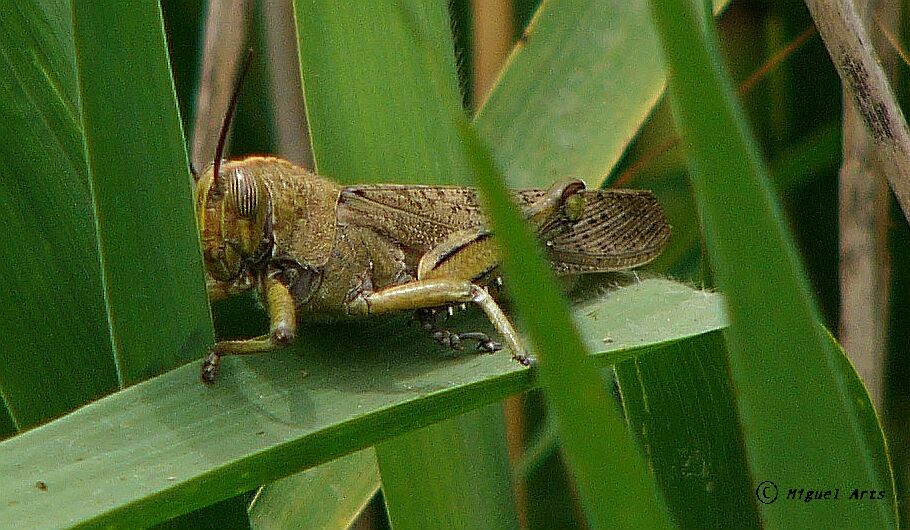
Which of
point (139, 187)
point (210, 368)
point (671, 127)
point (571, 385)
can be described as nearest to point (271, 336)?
point (210, 368)

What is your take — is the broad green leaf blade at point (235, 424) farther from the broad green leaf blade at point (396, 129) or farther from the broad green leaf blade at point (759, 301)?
the broad green leaf blade at point (759, 301)

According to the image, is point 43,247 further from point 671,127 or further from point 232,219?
point 671,127

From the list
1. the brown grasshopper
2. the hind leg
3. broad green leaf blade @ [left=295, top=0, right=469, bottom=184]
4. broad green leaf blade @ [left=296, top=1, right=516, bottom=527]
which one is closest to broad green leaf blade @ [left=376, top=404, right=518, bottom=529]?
broad green leaf blade @ [left=296, top=1, right=516, bottom=527]

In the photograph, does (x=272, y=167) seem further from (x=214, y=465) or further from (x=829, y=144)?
(x=829, y=144)

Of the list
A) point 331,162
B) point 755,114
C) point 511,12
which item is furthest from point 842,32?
point 511,12

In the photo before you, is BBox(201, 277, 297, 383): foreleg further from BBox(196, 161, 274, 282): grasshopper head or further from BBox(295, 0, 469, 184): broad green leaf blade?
BBox(295, 0, 469, 184): broad green leaf blade

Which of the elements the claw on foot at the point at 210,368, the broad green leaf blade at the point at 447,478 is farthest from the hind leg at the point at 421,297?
the claw on foot at the point at 210,368
